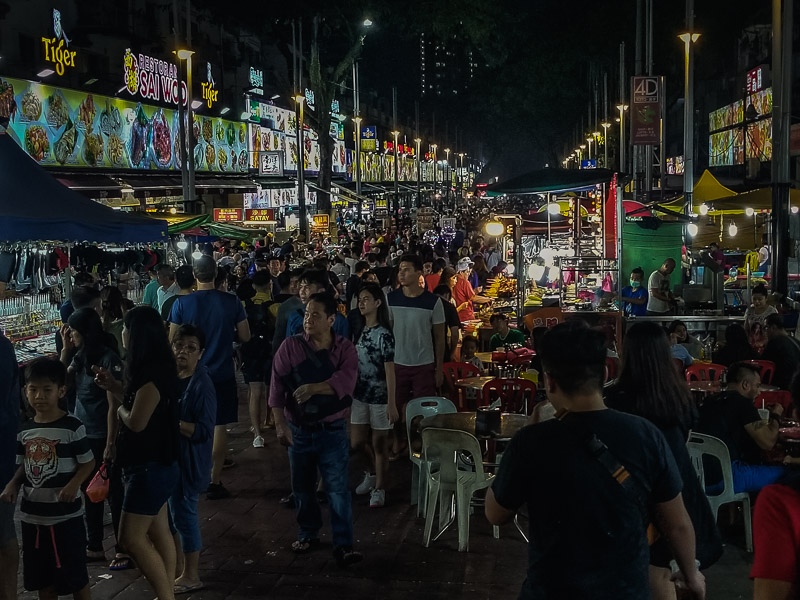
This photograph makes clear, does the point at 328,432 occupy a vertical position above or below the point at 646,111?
below

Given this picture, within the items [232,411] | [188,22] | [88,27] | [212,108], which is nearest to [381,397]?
[232,411]

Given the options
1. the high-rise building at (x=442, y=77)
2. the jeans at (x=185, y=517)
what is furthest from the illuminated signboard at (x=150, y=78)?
the high-rise building at (x=442, y=77)

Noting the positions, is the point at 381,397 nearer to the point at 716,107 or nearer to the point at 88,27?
the point at 88,27

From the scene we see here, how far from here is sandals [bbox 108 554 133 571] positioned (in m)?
6.40

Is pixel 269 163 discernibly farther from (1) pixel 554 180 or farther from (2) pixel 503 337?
(2) pixel 503 337

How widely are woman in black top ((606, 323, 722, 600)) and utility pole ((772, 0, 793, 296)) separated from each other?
461 inches

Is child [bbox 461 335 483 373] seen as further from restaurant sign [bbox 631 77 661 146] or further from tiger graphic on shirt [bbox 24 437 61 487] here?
restaurant sign [bbox 631 77 661 146]

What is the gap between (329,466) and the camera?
20.7 ft

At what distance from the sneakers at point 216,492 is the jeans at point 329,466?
1.85m

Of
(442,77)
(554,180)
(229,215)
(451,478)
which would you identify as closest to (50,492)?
(451,478)

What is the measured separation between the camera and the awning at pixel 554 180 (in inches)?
529

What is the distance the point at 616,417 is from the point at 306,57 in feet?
167

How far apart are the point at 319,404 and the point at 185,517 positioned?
1106mm

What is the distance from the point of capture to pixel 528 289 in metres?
17.3
